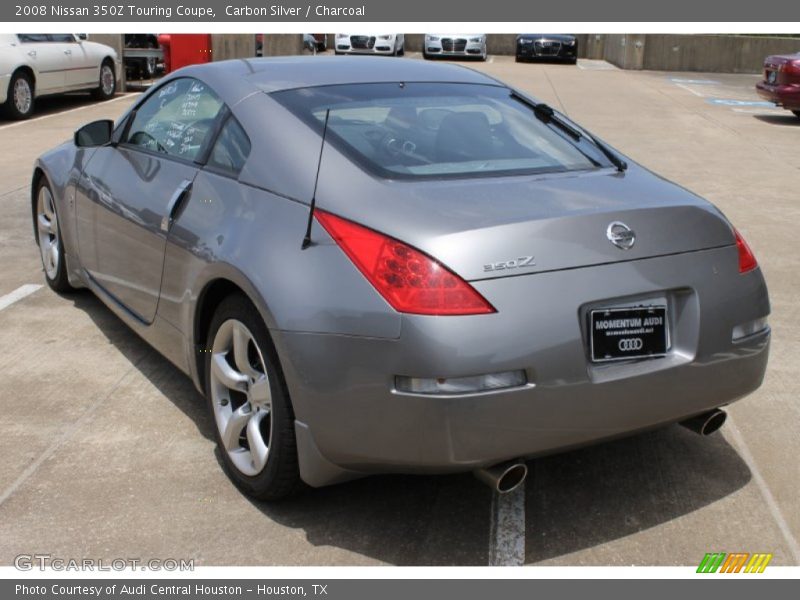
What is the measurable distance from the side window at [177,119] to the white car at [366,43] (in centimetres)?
2454

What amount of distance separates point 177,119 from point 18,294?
7.44 feet

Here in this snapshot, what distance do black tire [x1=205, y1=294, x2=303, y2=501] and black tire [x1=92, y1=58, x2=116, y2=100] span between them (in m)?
15.1

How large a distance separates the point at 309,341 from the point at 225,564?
778 mm

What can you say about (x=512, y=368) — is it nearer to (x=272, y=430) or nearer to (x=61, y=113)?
(x=272, y=430)

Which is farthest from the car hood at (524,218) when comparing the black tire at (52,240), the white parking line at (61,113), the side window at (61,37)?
the side window at (61,37)

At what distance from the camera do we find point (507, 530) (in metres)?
3.50

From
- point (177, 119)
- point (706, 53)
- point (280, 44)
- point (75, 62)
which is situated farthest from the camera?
point (706, 53)

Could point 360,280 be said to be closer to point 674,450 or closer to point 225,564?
point 225,564

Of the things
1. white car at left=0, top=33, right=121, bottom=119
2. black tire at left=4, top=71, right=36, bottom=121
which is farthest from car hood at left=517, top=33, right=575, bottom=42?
black tire at left=4, top=71, right=36, bottom=121

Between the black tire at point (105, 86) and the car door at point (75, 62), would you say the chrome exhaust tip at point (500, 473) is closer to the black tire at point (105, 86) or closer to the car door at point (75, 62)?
the car door at point (75, 62)

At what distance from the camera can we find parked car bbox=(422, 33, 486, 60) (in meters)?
30.0

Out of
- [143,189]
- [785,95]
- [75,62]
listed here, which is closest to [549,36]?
[785,95]

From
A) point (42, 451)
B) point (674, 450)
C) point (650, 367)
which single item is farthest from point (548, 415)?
point (42, 451)

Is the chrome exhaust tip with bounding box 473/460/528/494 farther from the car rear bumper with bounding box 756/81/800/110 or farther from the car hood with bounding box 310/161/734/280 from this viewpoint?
the car rear bumper with bounding box 756/81/800/110
